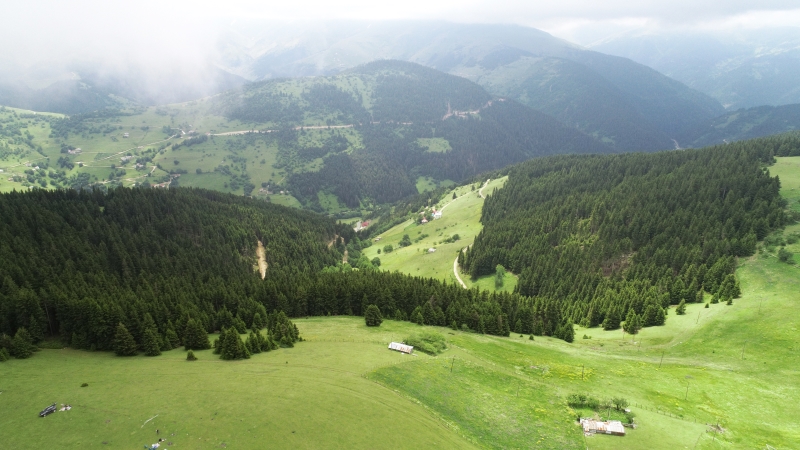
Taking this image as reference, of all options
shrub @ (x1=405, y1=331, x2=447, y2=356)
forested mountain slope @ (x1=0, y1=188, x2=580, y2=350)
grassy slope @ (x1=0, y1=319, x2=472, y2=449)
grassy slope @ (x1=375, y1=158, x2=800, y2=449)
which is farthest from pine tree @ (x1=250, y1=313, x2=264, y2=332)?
grassy slope @ (x1=375, y1=158, x2=800, y2=449)

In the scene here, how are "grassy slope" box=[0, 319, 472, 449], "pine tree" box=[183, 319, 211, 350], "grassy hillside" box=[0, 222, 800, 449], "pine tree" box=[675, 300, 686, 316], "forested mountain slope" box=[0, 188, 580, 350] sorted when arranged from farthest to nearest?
"pine tree" box=[675, 300, 686, 316] < "pine tree" box=[183, 319, 211, 350] < "forested mountain slope" box=[0, 188, 580, 350] < "grassy hillside" box=[0, 222, 800, 449] < "grassy slope" box=[0, 319, 472, 449]

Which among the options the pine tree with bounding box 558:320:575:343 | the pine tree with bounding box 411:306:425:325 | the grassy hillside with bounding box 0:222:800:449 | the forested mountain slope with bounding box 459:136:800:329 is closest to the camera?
the grassy hillside with bounding box 0:222:800:449

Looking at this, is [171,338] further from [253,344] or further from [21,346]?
[21,346]

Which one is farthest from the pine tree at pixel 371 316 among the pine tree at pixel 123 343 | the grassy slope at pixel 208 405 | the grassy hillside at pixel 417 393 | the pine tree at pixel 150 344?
the pine tree at pixel 123 343

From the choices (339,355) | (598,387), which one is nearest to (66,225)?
(339,355)

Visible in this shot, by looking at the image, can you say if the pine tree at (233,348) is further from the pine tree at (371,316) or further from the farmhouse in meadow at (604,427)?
the farmhouse in meadow at (604,427)

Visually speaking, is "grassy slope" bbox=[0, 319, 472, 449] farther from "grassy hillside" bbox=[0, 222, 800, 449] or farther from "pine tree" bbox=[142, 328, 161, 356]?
"pine tree" bbox=[142, 328, 161, 356]
